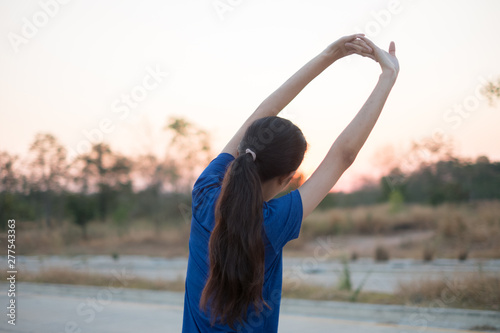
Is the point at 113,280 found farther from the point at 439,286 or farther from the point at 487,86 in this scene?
the point at 487,86

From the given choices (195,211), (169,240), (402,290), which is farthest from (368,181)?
(195,211)

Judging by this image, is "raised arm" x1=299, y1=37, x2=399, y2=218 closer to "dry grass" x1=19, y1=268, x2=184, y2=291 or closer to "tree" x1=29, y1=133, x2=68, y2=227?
"dry grass" x1=19, y1=268, x2=184, y2=291

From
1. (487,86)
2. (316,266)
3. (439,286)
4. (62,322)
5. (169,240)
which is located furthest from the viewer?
(169,240)

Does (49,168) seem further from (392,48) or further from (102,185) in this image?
(392,48)

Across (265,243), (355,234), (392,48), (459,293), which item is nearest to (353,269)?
(459,293)

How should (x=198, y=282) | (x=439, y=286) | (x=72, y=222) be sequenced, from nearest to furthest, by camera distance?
(x=198, y=282), (x=439, y=286), (x=72, y=222)

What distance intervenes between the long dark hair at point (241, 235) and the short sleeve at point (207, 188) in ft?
0.35

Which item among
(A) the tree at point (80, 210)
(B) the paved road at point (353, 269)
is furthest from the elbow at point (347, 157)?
(A) the tree at point (80, 210)

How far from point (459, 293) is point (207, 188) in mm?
7793

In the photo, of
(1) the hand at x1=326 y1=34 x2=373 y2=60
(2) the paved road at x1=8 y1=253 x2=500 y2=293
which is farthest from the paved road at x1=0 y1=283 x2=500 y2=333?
(1) the hand at x1=326 y1=34 x2=373 y2=60

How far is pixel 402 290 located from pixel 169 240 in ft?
69.9

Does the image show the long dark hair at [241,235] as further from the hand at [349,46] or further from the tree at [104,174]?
the tree at [104,174]

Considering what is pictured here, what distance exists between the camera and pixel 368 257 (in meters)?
20.5

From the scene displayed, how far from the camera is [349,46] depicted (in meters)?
2.07
